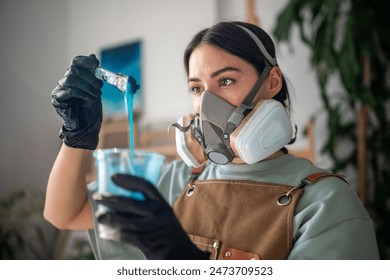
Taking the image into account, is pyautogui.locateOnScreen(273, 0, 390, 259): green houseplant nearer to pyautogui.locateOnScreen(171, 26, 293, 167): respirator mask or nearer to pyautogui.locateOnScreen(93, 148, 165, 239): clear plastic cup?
pyautogui.locateOnScreen(171, 26, 293, 167): respirator mask

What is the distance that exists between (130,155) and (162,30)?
1.53 feet

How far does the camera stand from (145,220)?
0.46 m

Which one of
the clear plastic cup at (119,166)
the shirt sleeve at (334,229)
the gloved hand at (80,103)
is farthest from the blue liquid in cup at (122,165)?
the shirt sleeve at (334,229)

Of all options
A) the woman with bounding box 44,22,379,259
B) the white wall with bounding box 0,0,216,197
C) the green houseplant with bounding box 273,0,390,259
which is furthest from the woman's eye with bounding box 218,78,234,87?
the green houseplant with bounding box 273,0,390,259

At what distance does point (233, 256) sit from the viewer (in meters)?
0.63

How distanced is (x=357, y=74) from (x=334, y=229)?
1.02 metres

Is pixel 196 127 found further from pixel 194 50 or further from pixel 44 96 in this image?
pixel 44 96

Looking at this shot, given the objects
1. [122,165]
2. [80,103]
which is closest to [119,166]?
[122,165]

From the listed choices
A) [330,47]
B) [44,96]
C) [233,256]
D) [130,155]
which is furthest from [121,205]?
[330,47]

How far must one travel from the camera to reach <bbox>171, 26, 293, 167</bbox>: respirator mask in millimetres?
635

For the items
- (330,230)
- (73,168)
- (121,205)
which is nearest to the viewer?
(121,205)

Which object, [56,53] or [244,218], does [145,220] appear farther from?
[56,53]

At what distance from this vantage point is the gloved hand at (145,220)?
0.45 meters

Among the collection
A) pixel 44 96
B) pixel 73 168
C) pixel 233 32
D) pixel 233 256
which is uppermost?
pixel 233 32
